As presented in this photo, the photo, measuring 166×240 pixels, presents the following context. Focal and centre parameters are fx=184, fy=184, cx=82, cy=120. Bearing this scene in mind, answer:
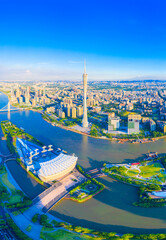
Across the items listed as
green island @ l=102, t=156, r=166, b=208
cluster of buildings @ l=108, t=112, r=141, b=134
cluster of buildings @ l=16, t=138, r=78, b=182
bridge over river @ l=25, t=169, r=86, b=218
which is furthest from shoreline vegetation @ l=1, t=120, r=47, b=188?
cluster of buildings @ l=108, t=112, r=141, b=134

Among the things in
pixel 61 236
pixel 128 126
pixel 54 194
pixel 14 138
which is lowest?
pixel 61 236

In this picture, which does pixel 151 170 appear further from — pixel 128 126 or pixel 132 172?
pixel 128 126

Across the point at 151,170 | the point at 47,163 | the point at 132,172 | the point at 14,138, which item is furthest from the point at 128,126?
the point at 14,138

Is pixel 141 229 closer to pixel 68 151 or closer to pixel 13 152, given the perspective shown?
pixel 68 151

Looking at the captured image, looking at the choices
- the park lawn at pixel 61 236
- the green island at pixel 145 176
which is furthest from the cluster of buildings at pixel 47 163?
the park lawn at pixel 61 236

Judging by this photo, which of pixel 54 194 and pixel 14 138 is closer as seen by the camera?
pixel 54 194

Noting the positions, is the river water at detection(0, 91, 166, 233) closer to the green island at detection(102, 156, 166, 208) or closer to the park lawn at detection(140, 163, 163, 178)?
the green island at detection(102, 156, 166, 208)

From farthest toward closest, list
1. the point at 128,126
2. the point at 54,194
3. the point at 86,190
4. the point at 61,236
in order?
the point at 128,126
the point at 86,190
the point at 54,194
the point at 61,236
